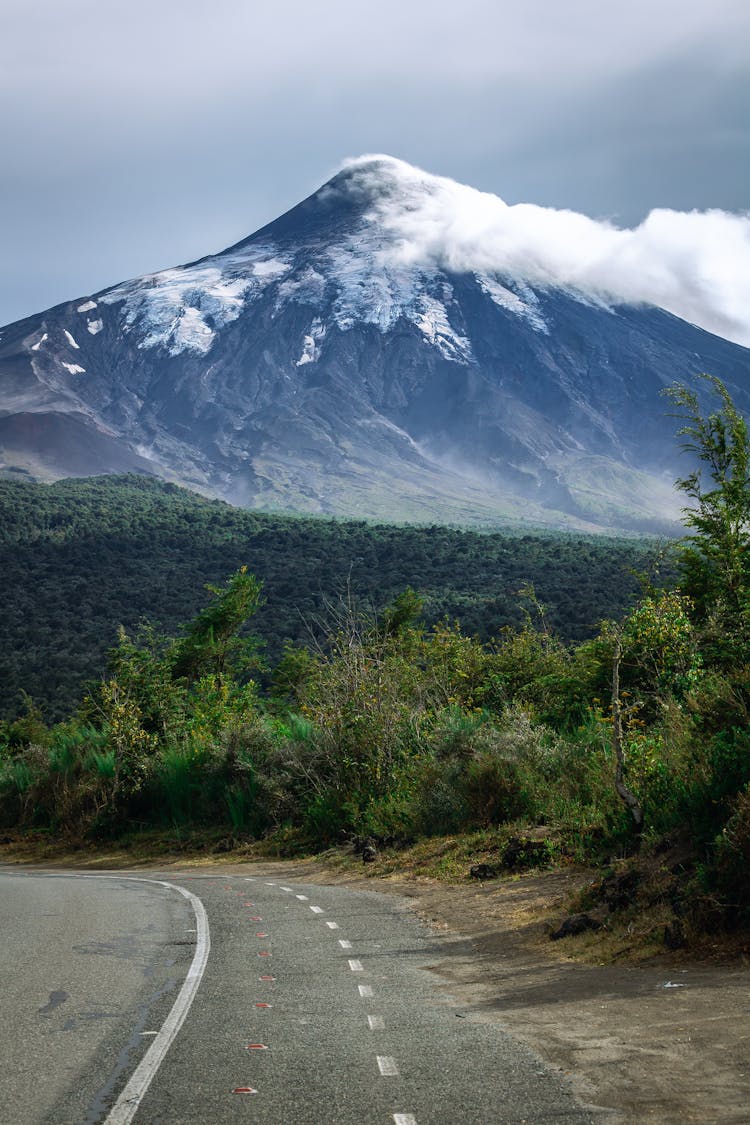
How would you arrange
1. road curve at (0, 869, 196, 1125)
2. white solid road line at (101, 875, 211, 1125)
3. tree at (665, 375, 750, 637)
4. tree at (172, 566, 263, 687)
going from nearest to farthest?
white solid road line at (101, 875, 211, 1125) → road curve at (0, 869, 196, 1125) → tree at (665, 375, 750, 637) → tree at (172, 566, 263, 687)

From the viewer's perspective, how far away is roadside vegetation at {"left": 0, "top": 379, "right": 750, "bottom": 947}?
10094 millimetres

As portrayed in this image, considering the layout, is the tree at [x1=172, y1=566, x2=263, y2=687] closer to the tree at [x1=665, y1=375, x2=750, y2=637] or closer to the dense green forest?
the dense green forest

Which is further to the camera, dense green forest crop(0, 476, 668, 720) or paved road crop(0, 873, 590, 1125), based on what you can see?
dense green forest crop(0, 476, 668, 720)

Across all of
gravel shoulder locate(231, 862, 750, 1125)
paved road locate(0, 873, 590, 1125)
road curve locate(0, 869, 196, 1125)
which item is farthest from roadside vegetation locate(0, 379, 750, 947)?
road curve locate(0, 869, 196, 1125)

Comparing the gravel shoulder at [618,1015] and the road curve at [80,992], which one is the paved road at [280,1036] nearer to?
the road curve at [80,992]

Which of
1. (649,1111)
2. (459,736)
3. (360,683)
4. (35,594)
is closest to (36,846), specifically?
(360,683)

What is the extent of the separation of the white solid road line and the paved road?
2.0 inches

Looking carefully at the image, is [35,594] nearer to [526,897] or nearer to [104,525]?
[104,525]

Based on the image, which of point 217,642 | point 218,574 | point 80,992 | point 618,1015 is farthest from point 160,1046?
point 218,574

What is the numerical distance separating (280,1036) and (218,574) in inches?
3888

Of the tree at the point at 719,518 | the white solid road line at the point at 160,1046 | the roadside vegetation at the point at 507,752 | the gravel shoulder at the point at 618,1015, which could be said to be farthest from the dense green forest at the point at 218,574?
the white solid road line at the point at 160,1046

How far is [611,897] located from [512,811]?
6.76 m

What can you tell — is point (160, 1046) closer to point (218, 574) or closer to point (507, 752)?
point (507, 752)

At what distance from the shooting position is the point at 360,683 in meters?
→ 21.4
